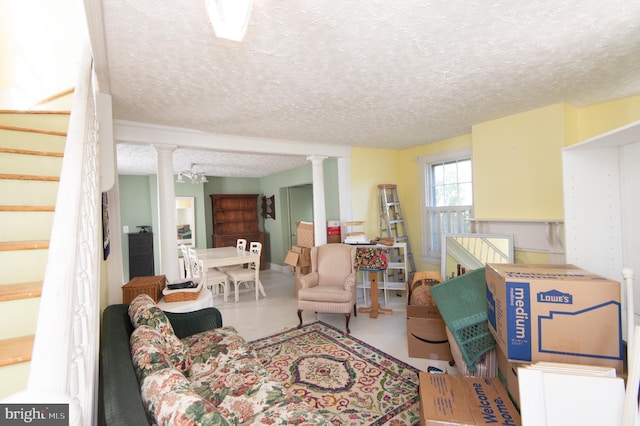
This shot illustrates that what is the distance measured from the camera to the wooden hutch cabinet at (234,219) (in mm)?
6895

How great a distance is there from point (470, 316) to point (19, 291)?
97.4 inches

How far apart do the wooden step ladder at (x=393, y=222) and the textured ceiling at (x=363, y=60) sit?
5.84 feet

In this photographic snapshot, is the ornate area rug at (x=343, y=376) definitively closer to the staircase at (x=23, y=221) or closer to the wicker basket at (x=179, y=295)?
the wicker basket at (x=179, y=295)

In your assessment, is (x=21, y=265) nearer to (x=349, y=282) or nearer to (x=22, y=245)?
(x=22, y=245)

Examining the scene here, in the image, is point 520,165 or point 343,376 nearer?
point 343,376

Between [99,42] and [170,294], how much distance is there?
2.06m

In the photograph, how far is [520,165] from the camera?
3.25m

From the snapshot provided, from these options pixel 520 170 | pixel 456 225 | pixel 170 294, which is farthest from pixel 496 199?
pixel 170 294

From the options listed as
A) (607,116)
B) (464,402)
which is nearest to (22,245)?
(464,402)

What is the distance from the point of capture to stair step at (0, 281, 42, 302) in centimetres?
116

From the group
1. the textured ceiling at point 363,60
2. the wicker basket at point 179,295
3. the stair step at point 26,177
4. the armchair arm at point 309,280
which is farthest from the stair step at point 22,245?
the armchair arm at point 309,280

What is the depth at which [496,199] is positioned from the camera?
3.50 m

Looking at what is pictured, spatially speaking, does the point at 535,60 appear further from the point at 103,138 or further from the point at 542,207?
the point at 103,138

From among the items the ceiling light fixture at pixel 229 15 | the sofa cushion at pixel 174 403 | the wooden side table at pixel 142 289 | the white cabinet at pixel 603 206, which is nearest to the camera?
the sofa cushion at pixel 174 403
